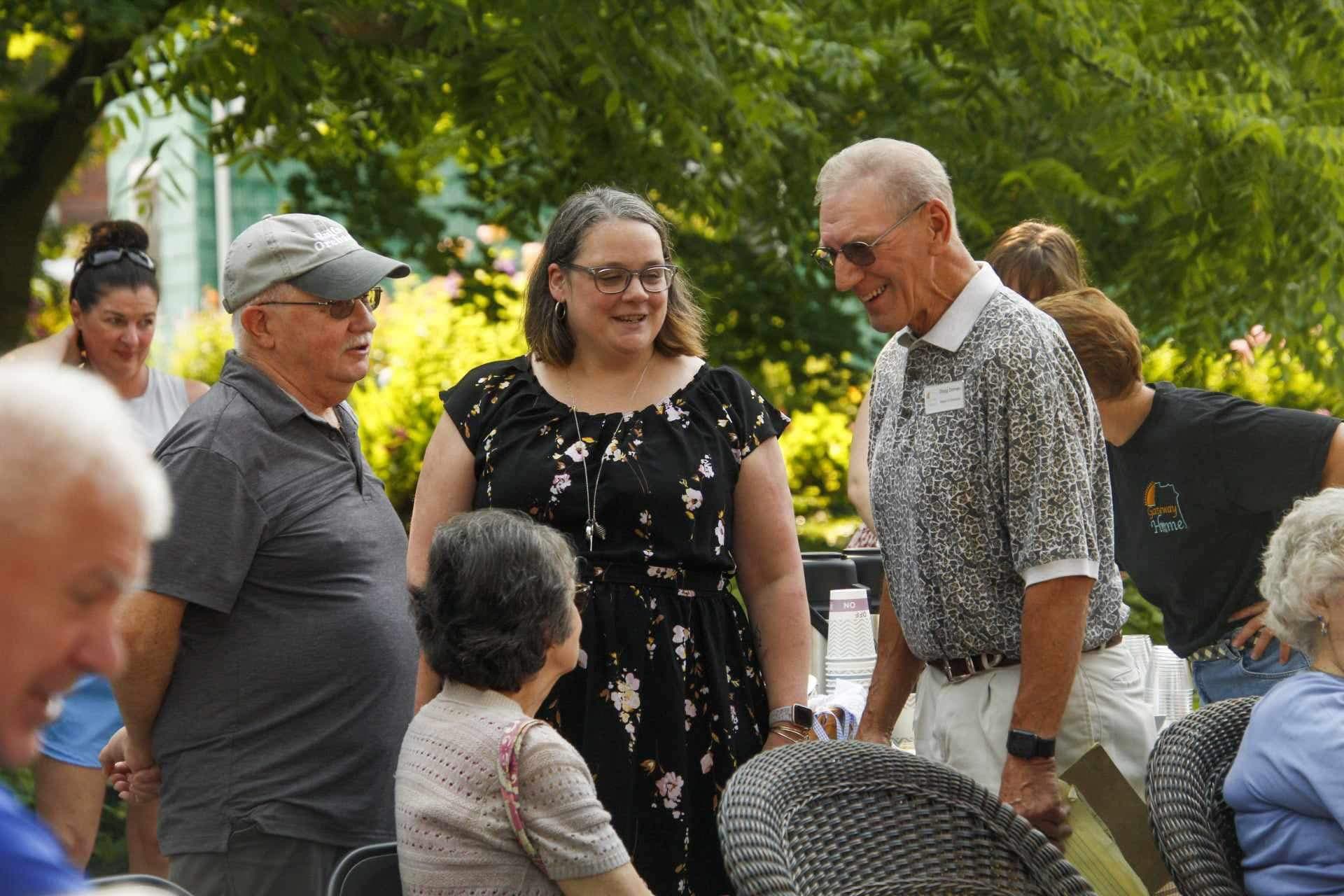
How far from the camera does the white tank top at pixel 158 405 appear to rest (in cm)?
489

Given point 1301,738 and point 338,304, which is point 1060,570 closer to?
point 1301,738

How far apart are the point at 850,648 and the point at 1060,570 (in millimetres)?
1515

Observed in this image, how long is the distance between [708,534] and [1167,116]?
Result: 3642 mm

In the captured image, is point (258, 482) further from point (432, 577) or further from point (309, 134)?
point (309, 134)

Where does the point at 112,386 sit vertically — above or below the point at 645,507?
above

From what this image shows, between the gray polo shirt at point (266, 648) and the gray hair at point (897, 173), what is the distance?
1250mm

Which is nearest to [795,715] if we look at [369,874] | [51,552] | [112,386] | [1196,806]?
[1196,806]

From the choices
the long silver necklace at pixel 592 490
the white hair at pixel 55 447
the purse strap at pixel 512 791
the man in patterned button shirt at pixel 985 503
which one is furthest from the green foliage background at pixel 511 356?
the white hair at pixel 55 447

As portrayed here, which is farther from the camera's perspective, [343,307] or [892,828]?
[343,307]

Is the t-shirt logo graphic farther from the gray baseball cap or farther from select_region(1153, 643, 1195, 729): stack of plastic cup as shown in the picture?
the gray baseball cap

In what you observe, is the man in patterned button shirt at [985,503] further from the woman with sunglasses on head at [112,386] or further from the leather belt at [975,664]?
the woman with sunglasses on head at [112,386]

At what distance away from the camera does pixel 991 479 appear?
300 centimetres

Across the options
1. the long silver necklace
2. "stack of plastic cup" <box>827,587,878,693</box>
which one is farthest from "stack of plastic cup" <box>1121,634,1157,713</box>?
the long silver necklace

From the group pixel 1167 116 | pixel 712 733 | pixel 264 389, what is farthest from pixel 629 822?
pixel 1167 116
